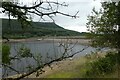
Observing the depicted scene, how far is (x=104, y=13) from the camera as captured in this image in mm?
6148

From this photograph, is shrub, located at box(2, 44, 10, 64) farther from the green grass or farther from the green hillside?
the green grass

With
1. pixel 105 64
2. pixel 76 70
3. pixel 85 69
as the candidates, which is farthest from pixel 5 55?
pixel 76 70

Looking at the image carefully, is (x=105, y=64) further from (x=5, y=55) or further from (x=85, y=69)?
(x=5, y=55)

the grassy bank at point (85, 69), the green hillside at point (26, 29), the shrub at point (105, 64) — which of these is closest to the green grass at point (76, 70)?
the grassy bank at point (85, 69)

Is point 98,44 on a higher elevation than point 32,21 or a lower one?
lower

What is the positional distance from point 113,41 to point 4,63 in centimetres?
485

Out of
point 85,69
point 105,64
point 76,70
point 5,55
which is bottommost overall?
point 76,70

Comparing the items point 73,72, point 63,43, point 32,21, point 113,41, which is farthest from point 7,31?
point 73,72

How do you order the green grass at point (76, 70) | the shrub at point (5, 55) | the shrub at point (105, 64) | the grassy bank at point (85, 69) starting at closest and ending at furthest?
the shrub at point (5, 55) → the shrub at point (105, 64) → the grassy bank at point (85, 69) → the green grass at point (76, 70)

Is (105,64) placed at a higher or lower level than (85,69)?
higher

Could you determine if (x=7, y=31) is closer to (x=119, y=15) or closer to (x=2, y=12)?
(x=2, y=12)

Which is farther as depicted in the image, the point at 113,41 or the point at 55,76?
the point at 55,76

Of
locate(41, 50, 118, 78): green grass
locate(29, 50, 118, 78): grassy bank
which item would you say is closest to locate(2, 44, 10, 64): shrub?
locate(29, 50, 118, 78): grassy bank

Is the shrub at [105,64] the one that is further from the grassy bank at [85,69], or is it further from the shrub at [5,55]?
the shrub at [5,55]
